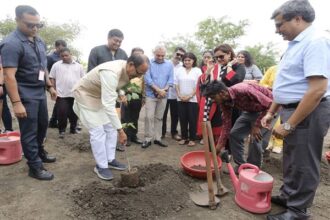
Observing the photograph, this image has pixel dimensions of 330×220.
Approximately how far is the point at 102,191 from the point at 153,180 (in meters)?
0.68

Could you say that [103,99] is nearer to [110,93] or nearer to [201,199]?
[110,93]

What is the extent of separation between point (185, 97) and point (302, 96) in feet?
9.57

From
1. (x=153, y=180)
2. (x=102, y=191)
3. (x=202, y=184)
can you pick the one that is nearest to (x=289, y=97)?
(x=202, y=184)

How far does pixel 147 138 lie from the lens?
5.19 meters

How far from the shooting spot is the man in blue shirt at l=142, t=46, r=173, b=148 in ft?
16.5

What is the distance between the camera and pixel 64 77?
5.44 metres

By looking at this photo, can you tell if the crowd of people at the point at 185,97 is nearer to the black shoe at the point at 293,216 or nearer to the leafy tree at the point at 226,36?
the black shoe at the point at 293,216

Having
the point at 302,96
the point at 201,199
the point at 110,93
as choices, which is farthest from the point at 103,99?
the point at 302,96

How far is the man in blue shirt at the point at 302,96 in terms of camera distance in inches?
87.0

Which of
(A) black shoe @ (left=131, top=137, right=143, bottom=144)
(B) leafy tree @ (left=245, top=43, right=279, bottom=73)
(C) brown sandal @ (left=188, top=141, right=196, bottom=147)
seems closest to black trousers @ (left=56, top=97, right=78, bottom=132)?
(A) black shoe @ (left=131, top=137, right=143, bottom=144)

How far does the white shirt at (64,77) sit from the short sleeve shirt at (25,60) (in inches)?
73.2

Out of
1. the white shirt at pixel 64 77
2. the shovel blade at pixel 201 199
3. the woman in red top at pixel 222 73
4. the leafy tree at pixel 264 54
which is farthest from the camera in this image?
the leafy tree at pixel 264 54

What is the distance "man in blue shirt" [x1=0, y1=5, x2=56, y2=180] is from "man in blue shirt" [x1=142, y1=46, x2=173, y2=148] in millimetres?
1873

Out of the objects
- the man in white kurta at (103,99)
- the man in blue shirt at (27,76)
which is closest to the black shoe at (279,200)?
the man in white kurta at (103,99)
